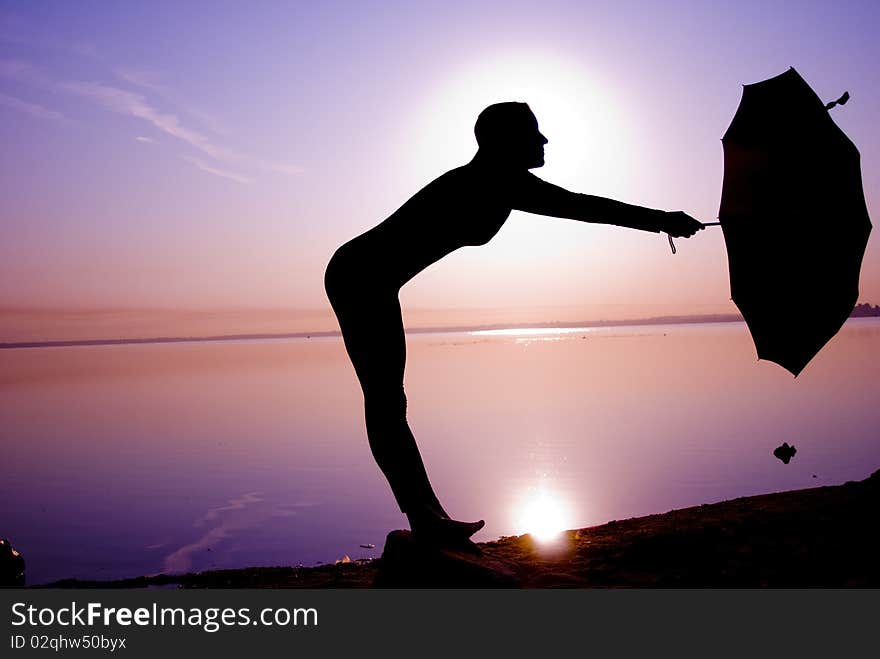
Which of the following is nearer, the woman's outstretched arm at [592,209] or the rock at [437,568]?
the woman's outstretched arm at [592,209]

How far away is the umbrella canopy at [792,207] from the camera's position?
486cm

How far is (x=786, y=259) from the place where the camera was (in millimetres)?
4887

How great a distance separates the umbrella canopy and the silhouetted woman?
395 mm

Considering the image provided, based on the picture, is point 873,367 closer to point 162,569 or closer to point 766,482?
point 766,482

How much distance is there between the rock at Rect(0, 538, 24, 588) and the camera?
290 inches

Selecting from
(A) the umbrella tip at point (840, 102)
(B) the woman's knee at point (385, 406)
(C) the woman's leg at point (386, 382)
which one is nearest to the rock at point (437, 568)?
(C) the woman's leg at point (386, 382)

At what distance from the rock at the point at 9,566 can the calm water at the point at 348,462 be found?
318 cm

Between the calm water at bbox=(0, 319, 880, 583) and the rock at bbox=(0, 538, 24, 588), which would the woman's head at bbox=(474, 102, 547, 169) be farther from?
the calm water at bbox=(0, 319, 880, 583)

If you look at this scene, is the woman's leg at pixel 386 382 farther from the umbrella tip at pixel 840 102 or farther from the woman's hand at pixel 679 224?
the umbrella tip at pixel 840 102

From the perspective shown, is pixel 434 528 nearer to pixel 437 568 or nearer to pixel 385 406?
pixel 437 568

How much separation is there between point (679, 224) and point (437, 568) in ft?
9.99

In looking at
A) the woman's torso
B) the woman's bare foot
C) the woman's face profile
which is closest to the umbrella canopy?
the woman's face profile

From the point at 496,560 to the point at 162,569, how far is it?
289 inches
